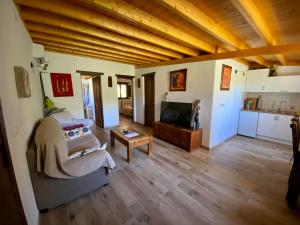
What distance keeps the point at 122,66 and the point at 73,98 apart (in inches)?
81.6

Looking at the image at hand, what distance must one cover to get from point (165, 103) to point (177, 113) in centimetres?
53

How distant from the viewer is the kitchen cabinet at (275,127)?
351 centimetres

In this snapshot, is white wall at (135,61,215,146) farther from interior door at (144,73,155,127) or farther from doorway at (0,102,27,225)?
doorway at (0,102,27,225)

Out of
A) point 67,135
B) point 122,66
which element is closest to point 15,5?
point 67,135

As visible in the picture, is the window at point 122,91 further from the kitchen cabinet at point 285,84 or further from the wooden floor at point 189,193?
the kitchen cabinet at point 285,84

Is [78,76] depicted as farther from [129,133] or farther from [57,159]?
[57,159]

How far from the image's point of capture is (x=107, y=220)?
153 centimetres

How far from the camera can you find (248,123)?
4133 millimetres

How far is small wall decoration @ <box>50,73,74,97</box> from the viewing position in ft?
12.3

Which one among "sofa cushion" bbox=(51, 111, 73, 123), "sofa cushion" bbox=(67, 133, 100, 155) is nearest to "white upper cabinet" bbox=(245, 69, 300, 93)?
"sofa cushion" bbox=(67, 133, 100, 155)

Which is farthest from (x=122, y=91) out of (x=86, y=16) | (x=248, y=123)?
(x=86, y=16)

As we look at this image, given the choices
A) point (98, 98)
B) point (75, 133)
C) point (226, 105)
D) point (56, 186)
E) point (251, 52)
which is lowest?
point (56, 186)

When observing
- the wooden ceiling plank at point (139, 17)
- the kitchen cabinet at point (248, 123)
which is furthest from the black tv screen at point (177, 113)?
the kitchen cabinet at point (248, 123)

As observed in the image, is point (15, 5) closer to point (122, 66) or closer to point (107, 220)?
point (107, 220)
